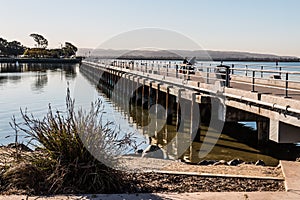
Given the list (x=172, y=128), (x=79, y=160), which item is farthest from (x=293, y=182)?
(x=172, y=128)

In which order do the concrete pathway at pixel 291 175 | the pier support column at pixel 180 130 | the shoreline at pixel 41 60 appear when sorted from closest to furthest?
the concrete pathway at pixel 291 175
the pier support column at pixel 180 130
the shoreline at pixel 41 60

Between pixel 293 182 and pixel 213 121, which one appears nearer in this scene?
pixel 293 182

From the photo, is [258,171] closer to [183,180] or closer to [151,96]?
[183,180]

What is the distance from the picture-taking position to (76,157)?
21.5 ft

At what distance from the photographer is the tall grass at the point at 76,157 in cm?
645

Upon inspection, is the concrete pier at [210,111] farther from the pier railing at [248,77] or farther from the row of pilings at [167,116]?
the pier railing at [248,77]

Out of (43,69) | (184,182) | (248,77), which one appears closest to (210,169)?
(184,182)

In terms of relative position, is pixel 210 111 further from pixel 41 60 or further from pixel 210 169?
pixel 41 60

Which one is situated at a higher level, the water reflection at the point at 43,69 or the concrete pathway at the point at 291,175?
the concrete pathway at the point at 291,175

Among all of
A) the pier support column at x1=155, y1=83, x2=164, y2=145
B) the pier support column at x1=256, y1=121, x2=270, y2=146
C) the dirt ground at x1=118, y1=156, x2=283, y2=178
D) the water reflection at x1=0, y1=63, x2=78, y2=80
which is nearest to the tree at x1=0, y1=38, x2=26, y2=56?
the water reflection at x1=0, y1=63, x2=78, y2=80

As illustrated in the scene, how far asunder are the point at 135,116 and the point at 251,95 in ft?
50.9

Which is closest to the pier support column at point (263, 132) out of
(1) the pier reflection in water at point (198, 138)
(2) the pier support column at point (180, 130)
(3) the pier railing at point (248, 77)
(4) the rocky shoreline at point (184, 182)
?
(1) the pier reflection in water at point (198, 138)

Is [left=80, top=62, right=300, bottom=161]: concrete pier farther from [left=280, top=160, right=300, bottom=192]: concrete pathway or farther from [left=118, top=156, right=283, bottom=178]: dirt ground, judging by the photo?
[left=118, top=156, right=283, bottom=178]: dirt ground

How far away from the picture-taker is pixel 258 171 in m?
8.18
